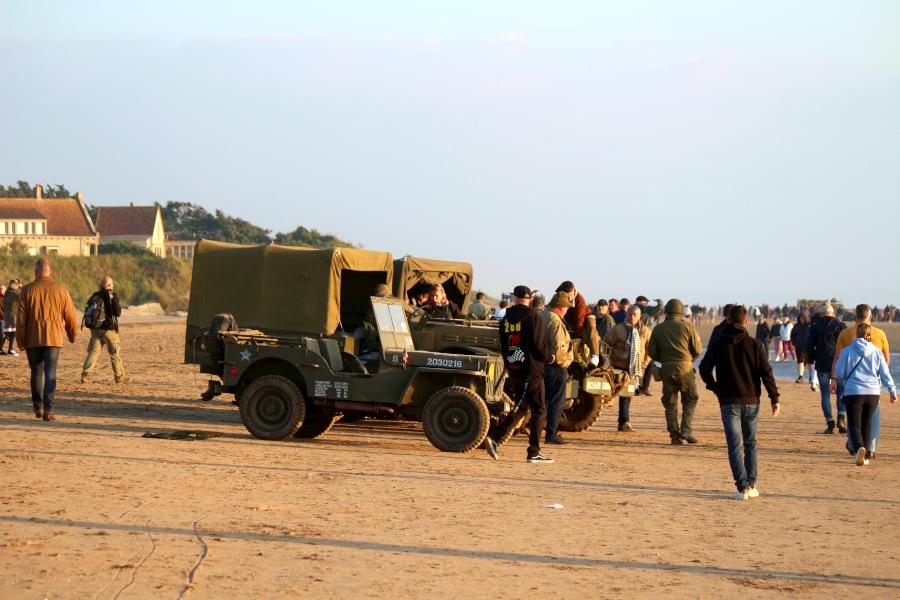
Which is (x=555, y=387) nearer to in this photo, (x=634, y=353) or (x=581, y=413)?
(x=581, y=413)

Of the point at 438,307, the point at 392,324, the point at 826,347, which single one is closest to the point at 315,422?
the point at 392,324

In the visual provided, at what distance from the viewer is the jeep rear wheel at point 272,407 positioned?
13.7 m

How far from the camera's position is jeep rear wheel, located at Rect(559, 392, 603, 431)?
52.5 ft

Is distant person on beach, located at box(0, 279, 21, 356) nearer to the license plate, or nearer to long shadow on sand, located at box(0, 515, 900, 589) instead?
the license plate

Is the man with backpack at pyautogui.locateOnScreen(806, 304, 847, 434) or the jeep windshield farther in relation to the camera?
the man with backpack at pyautogui.locateOnScreen(806, 304, 847, 434)

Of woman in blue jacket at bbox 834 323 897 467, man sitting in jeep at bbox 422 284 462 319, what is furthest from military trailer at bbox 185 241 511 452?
woman in blue jacket at bbox 834 323 897 467

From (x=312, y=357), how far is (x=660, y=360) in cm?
446

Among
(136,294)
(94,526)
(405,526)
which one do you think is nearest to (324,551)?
(405,526)

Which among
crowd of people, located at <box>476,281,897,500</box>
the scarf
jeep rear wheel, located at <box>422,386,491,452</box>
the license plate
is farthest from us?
the scarf

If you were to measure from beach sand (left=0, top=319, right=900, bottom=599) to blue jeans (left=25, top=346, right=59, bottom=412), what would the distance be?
1.10 feet

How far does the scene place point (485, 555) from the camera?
25.6 ft

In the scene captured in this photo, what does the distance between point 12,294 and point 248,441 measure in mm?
18112

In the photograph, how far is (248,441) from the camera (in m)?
13.8

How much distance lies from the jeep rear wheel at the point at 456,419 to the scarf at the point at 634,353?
380cm
